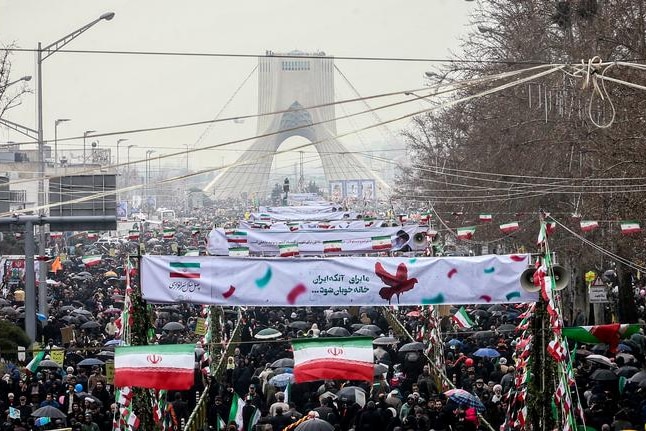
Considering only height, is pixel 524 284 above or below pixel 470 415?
above

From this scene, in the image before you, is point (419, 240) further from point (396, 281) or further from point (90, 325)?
point (396, 281)

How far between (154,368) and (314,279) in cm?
238

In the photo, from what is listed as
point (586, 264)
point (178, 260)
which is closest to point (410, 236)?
point (586, 264)

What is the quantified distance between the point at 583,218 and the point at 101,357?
42.0 ft

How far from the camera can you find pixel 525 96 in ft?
127

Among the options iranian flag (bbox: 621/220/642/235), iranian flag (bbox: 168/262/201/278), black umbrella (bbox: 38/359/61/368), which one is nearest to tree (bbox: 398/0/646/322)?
iranian flag (bbox: 621/220/642/235)

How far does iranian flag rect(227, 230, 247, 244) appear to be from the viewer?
32.4m

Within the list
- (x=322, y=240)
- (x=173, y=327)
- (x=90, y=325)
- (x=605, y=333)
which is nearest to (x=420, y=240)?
(x=322, y=240)

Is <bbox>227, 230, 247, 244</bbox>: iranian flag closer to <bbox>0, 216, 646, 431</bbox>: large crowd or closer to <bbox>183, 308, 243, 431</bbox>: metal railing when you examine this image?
<bbox>0, 216, 646, 431</bbox>: large crowd

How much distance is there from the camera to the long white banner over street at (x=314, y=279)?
16.0m

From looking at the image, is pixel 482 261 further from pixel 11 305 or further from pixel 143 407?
pixel 11 305

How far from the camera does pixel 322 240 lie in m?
33.7

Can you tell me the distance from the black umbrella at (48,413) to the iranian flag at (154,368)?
3623mm

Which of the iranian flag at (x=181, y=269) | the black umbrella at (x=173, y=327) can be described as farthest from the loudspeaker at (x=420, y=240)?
the iranian flag at (x=181, y=269)
